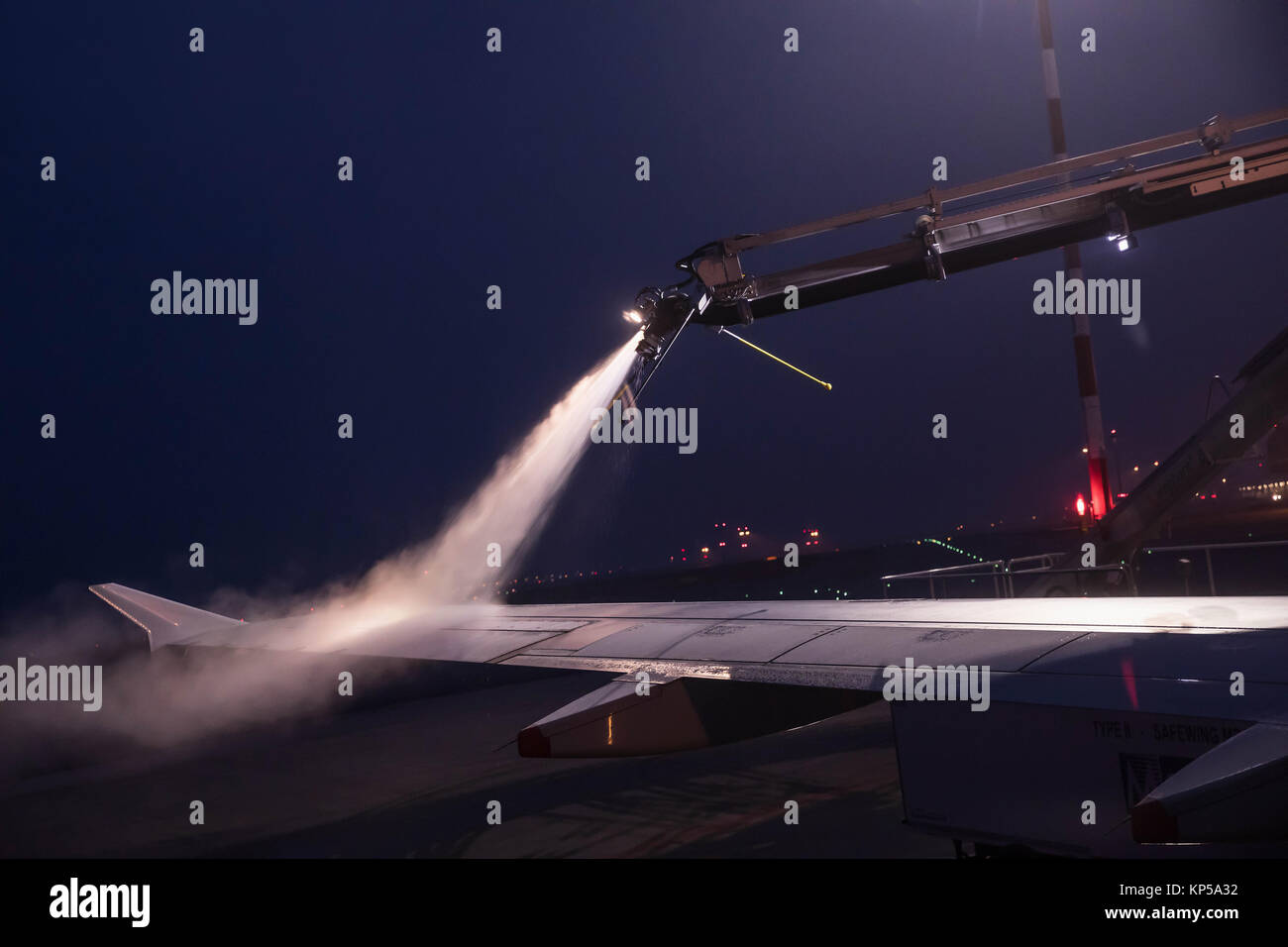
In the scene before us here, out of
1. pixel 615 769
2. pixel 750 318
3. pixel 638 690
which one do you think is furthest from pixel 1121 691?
pixel 615 769

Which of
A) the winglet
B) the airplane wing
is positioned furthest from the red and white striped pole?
the winglet

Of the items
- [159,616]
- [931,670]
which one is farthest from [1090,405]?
[159,616]

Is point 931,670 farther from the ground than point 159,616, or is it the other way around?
point 159,616

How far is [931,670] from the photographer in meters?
4.46

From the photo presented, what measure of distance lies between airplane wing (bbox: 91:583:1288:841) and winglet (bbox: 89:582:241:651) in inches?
112

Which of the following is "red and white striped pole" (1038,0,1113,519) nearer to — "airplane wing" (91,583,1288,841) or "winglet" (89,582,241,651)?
"airplane wing" (91,583,1288,841)

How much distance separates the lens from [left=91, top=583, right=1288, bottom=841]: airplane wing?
3.43 m

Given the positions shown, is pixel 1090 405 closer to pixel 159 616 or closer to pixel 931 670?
pixel 931 670

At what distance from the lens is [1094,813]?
4297 mm

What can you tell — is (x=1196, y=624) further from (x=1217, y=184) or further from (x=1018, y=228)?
(x=1217, y=184)

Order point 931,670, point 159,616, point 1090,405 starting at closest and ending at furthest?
point 931,670 → point 159,616 → point 1090,405

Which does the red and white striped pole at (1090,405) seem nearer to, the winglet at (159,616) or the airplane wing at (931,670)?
the airplane wing at (931,670)

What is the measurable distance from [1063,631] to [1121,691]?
1.13m

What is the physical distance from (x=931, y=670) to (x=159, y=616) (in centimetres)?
970
